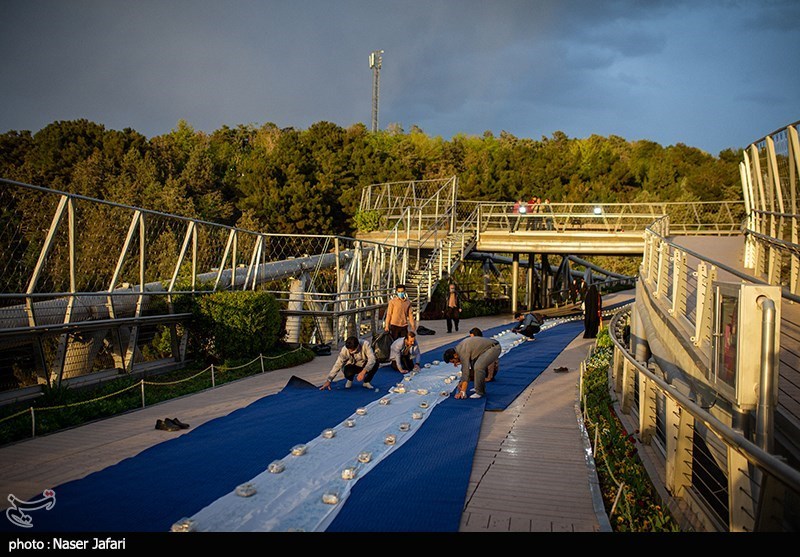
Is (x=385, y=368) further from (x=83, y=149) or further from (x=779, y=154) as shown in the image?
(x=83, y=149)

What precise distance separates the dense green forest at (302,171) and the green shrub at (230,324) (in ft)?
77.7

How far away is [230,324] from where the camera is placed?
13.8 m

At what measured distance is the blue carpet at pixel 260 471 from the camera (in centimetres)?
484

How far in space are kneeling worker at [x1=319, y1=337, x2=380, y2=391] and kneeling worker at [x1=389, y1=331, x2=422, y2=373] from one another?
68.2 inches

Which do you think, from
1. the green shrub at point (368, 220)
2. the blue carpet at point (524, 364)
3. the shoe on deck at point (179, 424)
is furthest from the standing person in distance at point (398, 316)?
the green shrub at point (368, 220)

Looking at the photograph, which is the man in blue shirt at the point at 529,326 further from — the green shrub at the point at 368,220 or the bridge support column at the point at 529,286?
the green shrub at the point at 368,220

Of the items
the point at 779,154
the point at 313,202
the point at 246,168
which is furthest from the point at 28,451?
the point at 246,168

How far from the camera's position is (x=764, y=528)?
3281 mm

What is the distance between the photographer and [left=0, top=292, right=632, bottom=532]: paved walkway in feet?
16.8

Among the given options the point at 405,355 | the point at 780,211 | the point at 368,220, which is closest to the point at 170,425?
the point at 405,355

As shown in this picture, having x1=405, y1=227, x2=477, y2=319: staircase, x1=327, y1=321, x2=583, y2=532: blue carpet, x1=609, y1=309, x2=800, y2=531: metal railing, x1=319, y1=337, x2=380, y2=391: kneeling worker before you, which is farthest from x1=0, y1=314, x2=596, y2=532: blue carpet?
x1=405, y1=227, x2=477, y2=319: staircase

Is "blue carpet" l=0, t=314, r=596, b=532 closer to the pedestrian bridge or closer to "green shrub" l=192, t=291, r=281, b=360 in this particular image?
the pedestrian bridge

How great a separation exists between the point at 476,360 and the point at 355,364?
208 centimetres

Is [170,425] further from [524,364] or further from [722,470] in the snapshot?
[524,364]
